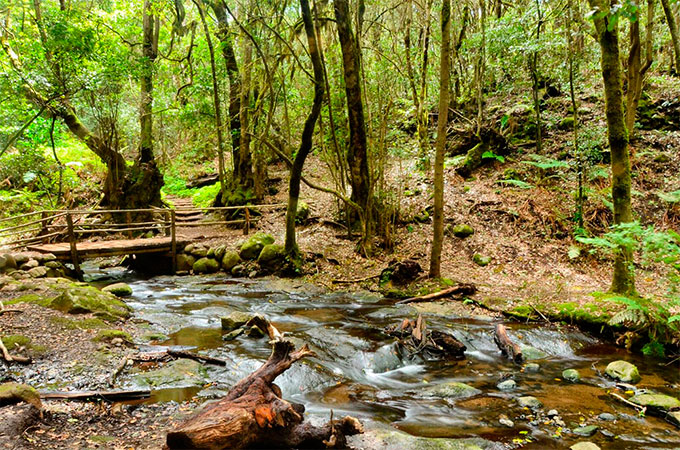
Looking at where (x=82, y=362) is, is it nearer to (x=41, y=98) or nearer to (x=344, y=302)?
(x=344, y=302)

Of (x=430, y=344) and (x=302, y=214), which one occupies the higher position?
(x=302, y=214)

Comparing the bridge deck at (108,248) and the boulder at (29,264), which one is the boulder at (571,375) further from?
the boulder at (29,264)

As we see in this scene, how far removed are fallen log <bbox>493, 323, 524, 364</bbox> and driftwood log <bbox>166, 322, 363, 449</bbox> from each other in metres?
3.17

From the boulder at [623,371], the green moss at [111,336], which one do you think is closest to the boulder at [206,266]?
the green moss at [111,336]

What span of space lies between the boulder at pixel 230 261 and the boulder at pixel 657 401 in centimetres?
920

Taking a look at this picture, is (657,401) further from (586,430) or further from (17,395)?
(17,395)

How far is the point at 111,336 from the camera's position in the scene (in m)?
5.24

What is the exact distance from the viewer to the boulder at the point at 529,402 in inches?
→ 168

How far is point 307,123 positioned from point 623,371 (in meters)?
7.56

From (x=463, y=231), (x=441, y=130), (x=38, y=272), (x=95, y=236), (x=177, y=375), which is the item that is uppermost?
(x=441, y=130)

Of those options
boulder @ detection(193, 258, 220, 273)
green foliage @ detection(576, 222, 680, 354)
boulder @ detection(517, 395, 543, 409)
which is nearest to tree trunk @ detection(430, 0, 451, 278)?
green foliage @ detection(576, 222, 680, 354)

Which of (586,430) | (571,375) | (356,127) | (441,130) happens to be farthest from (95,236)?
(586,430)

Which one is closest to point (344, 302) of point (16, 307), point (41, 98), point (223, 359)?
point (223, 359)

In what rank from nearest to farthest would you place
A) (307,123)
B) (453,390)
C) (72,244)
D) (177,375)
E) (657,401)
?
(657,401) → (177,375) → (453,390) → (307,123) → (72,244)
